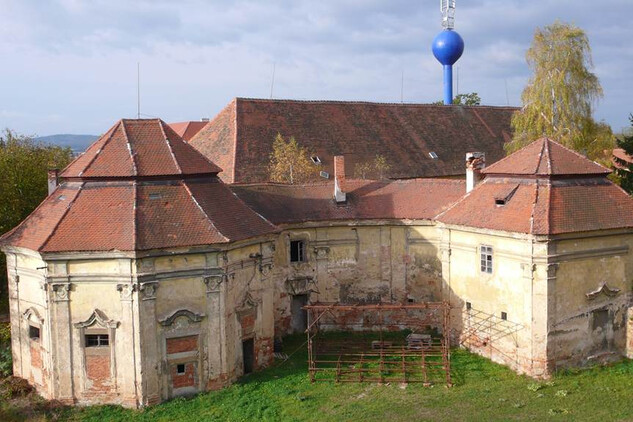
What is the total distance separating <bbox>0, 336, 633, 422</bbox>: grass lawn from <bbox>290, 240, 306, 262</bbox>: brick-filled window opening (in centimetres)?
681

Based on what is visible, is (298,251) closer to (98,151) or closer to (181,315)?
(181,315)

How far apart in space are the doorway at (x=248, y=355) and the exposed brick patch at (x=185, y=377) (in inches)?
97.5

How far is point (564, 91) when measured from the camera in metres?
37.8

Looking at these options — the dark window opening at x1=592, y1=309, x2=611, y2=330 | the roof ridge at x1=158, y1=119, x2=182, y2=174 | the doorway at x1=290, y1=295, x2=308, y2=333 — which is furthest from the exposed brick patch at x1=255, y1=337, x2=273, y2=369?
the dark window opening at x1=592, y1=309, x2=611, y2=330

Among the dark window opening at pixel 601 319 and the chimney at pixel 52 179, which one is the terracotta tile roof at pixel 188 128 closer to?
the chimney at pixel 52 179

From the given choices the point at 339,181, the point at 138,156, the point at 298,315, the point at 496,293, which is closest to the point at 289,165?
the point at 339,181

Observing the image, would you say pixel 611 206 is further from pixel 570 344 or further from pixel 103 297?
pixel 103 297

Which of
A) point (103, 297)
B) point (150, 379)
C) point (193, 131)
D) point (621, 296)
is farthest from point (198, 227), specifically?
point (193, 131)

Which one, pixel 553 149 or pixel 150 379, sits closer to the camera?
pixel 150 379

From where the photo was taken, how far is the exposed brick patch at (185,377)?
22.1m

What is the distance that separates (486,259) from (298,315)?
9.53 m

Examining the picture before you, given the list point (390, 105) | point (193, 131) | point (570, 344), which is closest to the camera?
point (570, 344)

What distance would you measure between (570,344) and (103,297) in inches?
678

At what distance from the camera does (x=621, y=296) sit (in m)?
24.3
